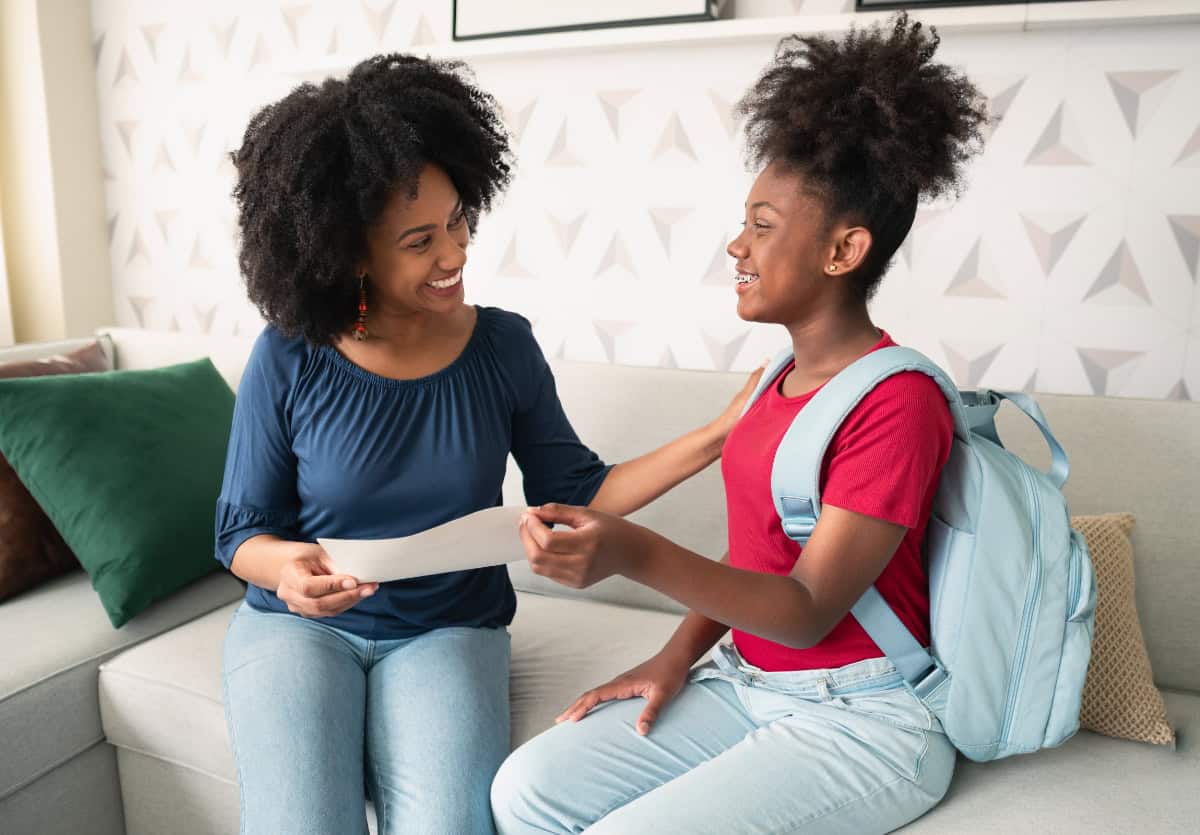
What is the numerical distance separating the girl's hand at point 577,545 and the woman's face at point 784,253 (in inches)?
14.9

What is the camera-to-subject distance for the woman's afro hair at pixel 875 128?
3.65 ft

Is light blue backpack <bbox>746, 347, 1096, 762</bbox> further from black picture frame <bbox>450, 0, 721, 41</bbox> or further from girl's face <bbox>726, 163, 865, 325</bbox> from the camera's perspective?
black picture frame <bbox>450, 0, 721, 41</bbox>

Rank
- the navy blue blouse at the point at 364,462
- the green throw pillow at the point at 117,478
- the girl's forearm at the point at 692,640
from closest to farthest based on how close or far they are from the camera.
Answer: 1. the girl's forearm at the point at 692,640
2. the navy blue blouse at the point at 364,462
3. the green throw pillow at the point at 117,478

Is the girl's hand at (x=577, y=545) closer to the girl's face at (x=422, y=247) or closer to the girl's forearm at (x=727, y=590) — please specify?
the girl's forearm at (x=727, y=590)

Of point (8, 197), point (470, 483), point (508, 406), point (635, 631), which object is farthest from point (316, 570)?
point (8, 197)

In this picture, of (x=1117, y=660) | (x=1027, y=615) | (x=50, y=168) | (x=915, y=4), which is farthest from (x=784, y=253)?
(x=50, y=168)

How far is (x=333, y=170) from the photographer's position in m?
1.33

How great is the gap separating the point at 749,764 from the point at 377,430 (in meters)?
0.69

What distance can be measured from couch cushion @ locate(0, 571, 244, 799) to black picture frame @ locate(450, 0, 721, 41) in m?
1.44

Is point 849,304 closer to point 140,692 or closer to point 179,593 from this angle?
Result: point 140,692

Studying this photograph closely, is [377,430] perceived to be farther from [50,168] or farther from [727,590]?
[50,168]

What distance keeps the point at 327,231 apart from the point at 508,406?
38 centimetres

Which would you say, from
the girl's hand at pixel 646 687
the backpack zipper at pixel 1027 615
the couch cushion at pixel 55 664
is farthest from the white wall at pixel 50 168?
the backpack zipper at pixel 1027 615

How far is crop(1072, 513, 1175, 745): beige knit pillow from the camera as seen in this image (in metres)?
1.32
